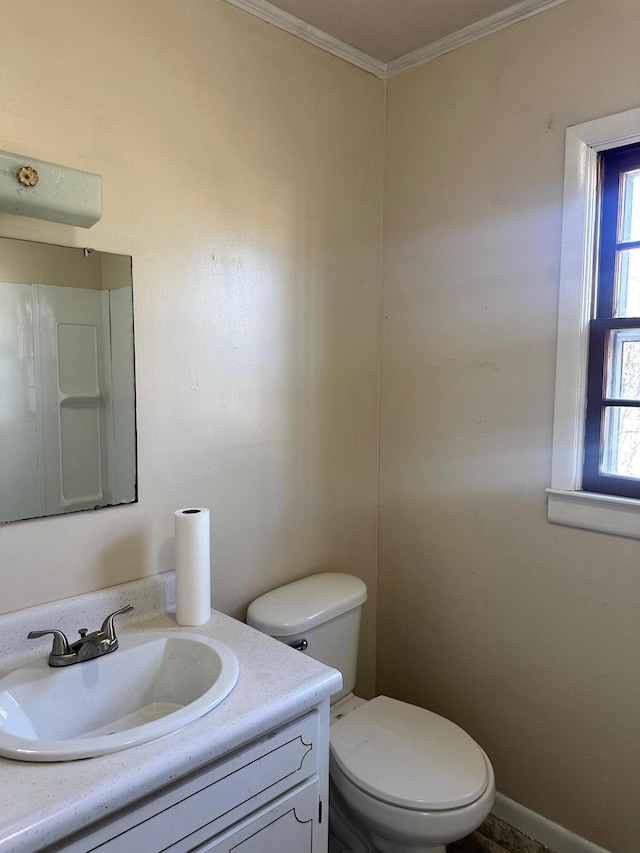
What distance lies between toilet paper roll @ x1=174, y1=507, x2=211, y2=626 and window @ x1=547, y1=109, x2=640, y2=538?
977mm

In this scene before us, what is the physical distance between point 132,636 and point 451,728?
885 millimetres

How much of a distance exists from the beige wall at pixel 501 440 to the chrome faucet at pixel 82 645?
1.07m

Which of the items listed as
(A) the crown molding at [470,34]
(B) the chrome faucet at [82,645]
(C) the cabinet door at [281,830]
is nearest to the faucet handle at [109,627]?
(B) the chrome faucet at [82,645]

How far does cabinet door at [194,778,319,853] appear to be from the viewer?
107 centimetres

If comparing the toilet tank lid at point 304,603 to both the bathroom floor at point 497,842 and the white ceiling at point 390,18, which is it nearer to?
the bathroom floor at point 497,842

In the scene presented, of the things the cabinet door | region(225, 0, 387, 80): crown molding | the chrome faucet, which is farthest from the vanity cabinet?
region(225, 0, 387, 80): crown molding

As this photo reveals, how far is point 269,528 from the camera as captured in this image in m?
1.79

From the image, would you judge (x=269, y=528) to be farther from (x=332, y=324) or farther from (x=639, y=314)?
(x=639, y=314)

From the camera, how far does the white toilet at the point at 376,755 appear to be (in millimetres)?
1339

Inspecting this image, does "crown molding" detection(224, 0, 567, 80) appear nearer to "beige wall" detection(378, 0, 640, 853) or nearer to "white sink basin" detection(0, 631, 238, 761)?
"beige wall" detection(378, 0, 640, 853)

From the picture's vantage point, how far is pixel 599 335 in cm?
157

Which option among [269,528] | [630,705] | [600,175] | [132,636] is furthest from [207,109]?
[630,705]

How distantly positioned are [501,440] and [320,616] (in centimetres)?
73

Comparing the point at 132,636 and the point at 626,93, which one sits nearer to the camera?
the point at 132,636
